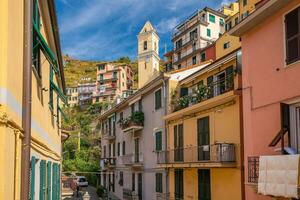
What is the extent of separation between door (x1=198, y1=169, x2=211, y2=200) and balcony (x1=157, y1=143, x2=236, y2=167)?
744 mm

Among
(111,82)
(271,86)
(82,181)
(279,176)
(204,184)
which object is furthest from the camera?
(111,82)

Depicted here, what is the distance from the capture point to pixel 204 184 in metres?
22.3

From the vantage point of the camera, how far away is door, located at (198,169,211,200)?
2185cm

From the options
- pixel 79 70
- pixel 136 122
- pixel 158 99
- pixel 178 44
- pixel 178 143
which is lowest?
pixel 178 143

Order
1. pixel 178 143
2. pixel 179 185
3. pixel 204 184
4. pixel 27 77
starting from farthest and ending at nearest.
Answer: pixel 178 143
pixel 179 185
pixel 204 184
pixel 27 77

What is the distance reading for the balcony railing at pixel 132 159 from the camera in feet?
111

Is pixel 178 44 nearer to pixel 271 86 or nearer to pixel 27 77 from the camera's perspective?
pixel 271 86

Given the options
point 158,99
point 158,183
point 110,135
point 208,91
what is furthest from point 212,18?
point 208,91

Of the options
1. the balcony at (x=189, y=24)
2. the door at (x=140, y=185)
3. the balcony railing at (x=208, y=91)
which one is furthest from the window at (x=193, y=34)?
the balcony railing at (x=208, y=91)

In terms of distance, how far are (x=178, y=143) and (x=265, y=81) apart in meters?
12.3

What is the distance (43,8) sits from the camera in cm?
1034

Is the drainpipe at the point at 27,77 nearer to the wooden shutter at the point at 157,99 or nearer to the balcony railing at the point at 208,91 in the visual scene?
the balcony railing at the point at 208,91

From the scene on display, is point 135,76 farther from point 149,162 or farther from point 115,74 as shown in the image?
point 149,162

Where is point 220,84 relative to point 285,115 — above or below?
above
